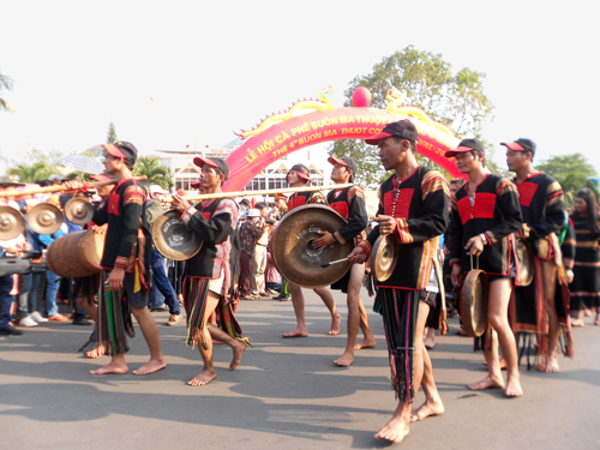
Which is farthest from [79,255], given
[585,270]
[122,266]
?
[585,270]

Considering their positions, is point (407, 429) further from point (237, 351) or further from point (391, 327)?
point (237, 351)

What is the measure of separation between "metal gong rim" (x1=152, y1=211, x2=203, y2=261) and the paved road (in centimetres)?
119

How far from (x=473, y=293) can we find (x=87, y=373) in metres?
3.71

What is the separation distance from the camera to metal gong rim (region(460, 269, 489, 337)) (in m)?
3.98

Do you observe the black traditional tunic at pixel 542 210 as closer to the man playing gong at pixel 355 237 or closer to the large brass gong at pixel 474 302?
the large brass gong at pixel 474 302

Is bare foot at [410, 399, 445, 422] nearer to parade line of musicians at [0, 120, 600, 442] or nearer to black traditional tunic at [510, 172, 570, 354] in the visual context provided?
parade line of musicians at [0, 120, 600, 442]

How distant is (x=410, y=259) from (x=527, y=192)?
83.3 inches

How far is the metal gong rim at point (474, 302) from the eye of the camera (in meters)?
3.98

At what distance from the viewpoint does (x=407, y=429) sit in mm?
3428

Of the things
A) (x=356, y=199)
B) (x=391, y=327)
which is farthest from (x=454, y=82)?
(x=391, y=327)

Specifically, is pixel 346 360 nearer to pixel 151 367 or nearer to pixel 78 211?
pixel 151 367

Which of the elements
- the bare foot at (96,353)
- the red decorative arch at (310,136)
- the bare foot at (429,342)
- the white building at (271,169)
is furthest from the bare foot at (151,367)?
the white building at (271,169)

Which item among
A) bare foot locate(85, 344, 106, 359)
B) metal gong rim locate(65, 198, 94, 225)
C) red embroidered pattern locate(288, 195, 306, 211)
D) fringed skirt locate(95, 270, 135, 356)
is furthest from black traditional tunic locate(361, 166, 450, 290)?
bare foot locate(85, 344, 106, 359)

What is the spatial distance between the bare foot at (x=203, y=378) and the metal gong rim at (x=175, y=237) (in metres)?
1.07
